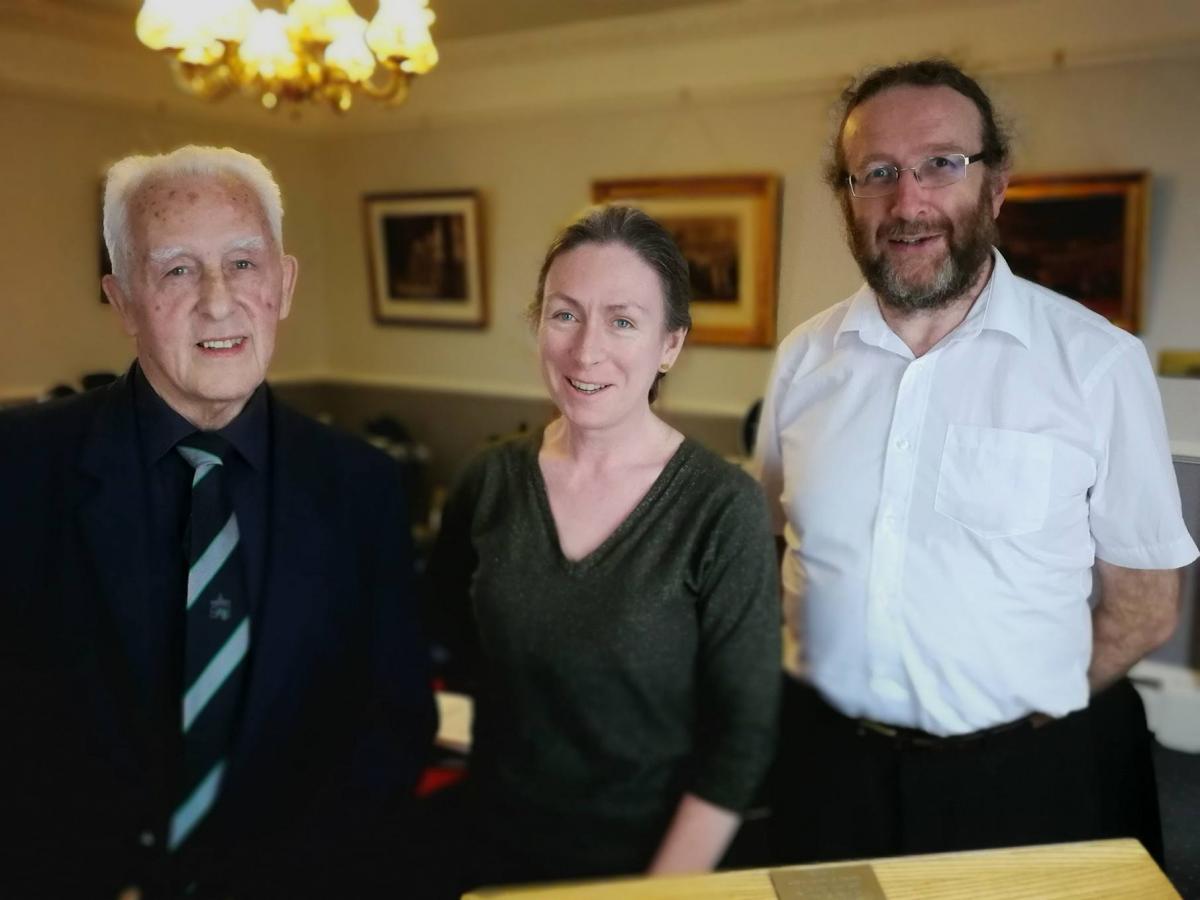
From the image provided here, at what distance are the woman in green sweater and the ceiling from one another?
2.10m

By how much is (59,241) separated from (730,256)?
1.11 meters

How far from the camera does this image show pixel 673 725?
812mm

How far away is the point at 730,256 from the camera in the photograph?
160 cm

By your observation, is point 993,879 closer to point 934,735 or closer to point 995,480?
point 934,735

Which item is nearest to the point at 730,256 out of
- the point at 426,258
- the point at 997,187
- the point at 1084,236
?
the point at 1084,236

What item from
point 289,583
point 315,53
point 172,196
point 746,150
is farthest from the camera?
point 746,150

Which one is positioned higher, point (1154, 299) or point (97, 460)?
point (1154, 299)

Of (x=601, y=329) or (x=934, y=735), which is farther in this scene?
(x=934, y=735)

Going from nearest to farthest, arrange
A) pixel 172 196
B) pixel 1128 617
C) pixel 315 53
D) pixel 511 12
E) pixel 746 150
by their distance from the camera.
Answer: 1. pixel 172 196
2. pixel 1128 617
3. pixel 315 53
4. pixel 746 150
5. pixel 511 12

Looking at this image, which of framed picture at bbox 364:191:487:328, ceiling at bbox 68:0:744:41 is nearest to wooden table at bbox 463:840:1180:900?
framed picture at bbox 364:191:487:328

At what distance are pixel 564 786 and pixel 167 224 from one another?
1.94 ft

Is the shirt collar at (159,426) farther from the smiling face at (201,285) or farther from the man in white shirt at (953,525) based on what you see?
the man in white shirt at (953,525)

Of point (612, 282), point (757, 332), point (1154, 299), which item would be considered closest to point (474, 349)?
point (757, 332)

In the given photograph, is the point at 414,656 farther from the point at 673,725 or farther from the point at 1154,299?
the point at 1154,299
